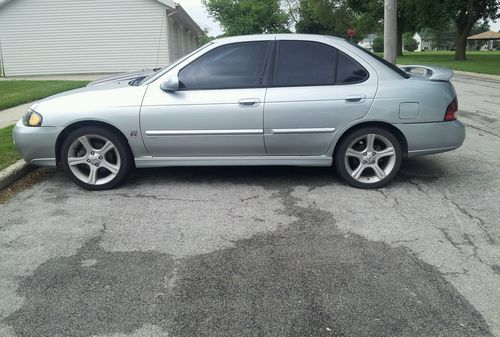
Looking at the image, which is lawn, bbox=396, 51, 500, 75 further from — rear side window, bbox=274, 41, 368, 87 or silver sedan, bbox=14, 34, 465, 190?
rear side window, bbox=274, 41, 368, 87

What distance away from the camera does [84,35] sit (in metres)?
23.6

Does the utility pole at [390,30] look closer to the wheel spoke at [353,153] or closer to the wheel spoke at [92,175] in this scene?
the wheel spoke at [353,153]

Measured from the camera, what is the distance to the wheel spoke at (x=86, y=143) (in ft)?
17.1

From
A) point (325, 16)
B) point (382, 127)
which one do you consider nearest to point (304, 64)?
point (382, 127)

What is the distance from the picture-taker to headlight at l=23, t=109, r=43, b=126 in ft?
17.2

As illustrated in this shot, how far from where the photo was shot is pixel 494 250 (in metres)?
3.73

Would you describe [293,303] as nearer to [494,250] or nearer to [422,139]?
[494,250]

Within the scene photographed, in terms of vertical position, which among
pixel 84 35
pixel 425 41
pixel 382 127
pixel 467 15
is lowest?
pixel 382 127

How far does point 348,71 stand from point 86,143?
2.92m

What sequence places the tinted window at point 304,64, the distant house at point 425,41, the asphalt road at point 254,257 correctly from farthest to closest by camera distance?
1. the distant house at point 425,41
2. the tinted window at point 304,64
3. the asphalt road at point 254,257

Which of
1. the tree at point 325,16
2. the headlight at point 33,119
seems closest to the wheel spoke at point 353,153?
the headlight at point 33,119

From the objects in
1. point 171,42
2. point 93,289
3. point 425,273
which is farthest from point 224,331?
point 171,42

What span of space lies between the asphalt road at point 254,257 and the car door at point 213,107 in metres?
0.52

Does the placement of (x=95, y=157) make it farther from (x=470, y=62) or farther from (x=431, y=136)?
(x=470, y=62)
